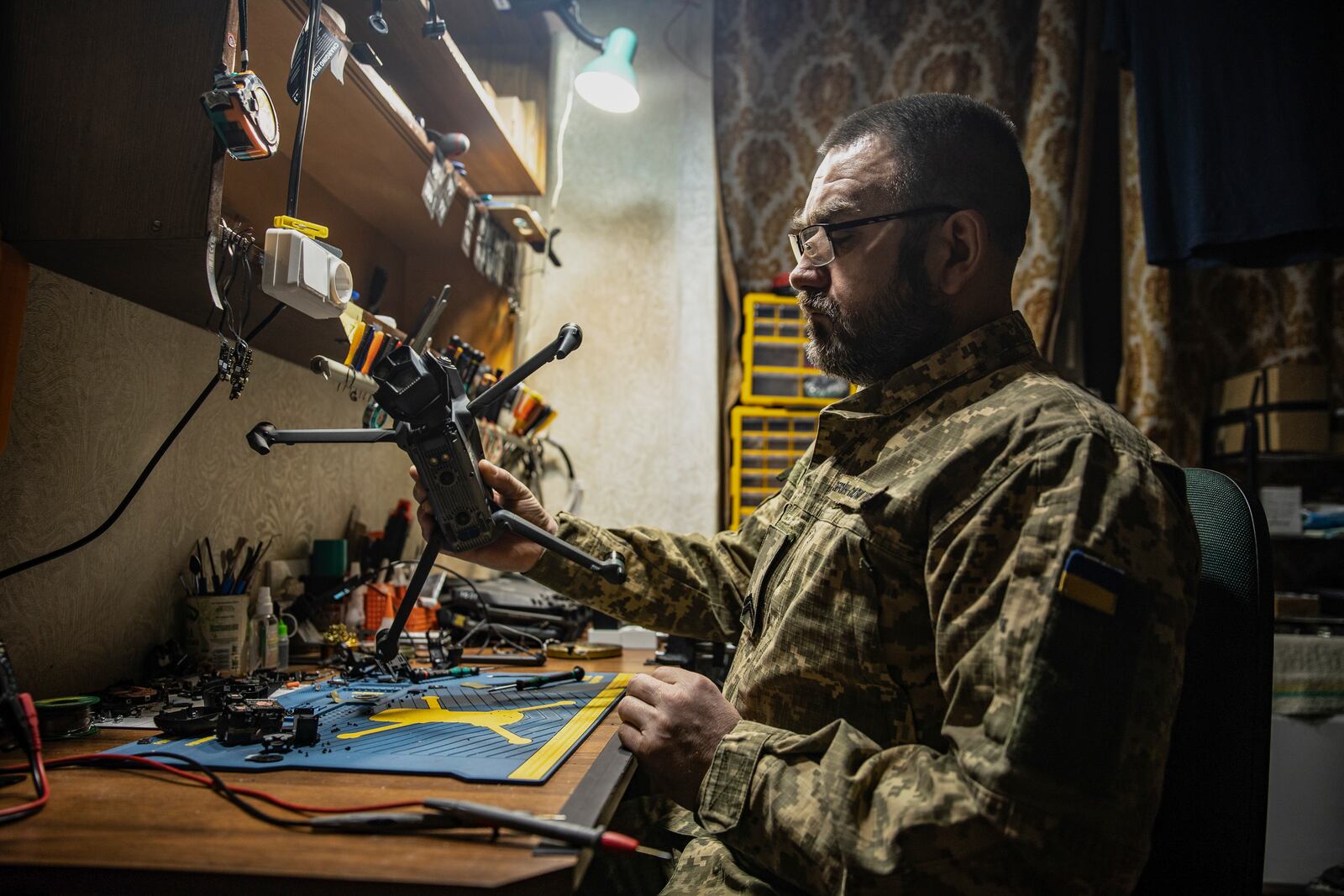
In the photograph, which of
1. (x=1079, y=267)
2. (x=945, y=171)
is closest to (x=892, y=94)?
(x=1079, y=267)

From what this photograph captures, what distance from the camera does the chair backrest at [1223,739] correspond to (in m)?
0.83

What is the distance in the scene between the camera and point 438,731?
3.06 feet

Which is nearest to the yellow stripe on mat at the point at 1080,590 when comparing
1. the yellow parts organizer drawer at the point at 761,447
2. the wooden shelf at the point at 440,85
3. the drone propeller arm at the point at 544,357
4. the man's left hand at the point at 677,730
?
the man's left hand at the point at 677,730

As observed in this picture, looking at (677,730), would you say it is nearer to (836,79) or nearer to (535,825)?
(535,825)

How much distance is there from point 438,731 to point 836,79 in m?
2.62

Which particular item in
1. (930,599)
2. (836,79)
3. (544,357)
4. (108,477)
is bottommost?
(930,599)

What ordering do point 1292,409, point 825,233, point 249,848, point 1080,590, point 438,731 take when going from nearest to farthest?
1. point 249,848
2. point 1080,590
3. point 438,731
4. point 825,233
5. point 1292,409

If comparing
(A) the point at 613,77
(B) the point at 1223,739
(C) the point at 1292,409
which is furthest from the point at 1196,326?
(B) the point at 1223,739

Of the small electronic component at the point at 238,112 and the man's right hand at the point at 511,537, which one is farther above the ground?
the small electronic component at the point at 238,112

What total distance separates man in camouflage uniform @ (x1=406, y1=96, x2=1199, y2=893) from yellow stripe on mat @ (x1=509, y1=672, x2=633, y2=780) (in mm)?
68

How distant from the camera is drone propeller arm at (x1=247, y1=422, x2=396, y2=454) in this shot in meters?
1.01

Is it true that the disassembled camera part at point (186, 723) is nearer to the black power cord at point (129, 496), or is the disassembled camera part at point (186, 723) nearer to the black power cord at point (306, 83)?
the black power cord at point (129, 496)

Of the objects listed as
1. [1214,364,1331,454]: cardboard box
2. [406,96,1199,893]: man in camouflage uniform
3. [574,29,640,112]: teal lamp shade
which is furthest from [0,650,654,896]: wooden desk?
[1214,364,1331,454]: cardboard box

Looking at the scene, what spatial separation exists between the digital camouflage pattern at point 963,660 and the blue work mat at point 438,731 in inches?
7.8
